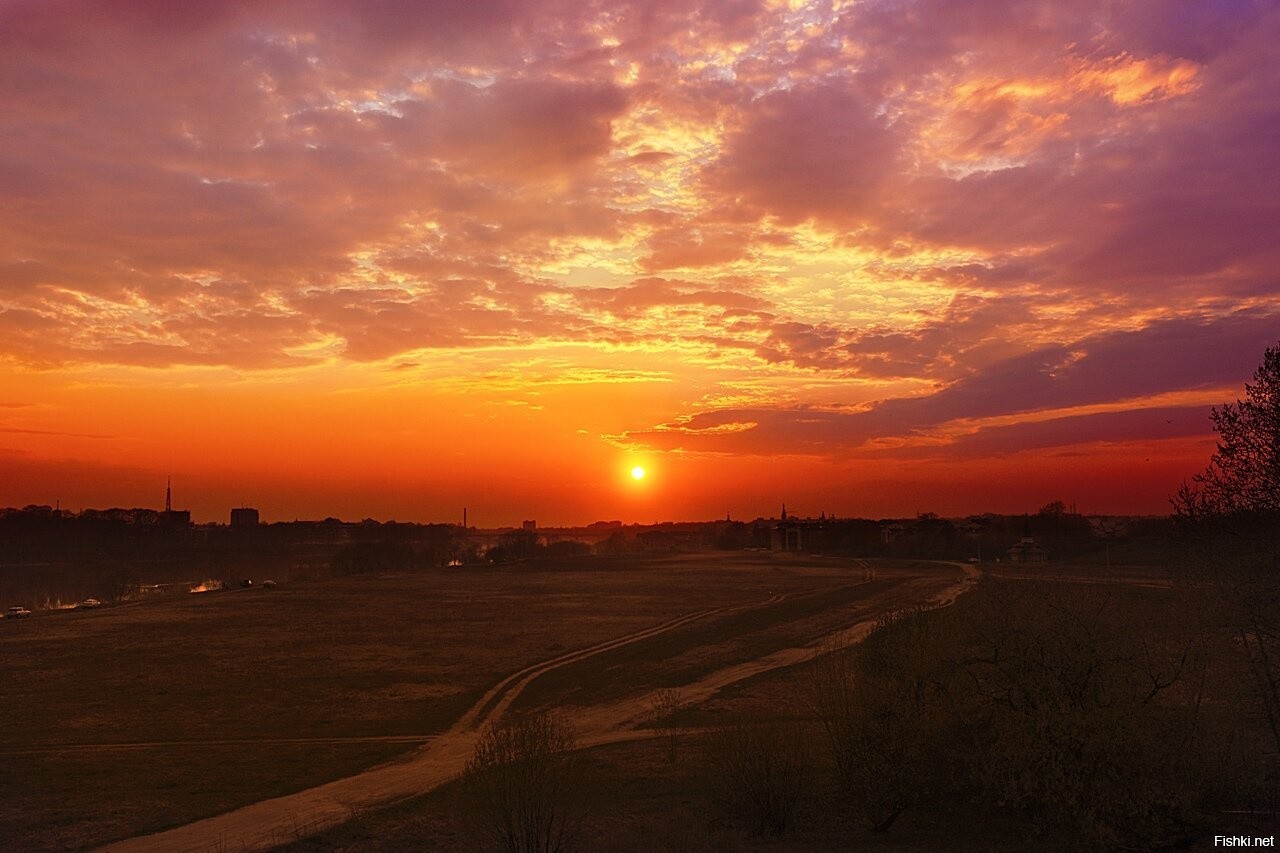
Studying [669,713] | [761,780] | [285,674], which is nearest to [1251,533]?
[761,780]

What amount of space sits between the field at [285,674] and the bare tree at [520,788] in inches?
378

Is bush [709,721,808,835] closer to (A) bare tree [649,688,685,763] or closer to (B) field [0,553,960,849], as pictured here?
(A) bare tree [649,688,685,763]

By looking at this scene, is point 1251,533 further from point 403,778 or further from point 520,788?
point 403,778

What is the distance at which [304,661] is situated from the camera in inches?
1903

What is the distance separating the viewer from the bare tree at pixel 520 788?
16672 millimetres

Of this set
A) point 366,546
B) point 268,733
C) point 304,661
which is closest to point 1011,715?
point 268,733

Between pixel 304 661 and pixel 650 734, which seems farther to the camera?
pixel 304 661

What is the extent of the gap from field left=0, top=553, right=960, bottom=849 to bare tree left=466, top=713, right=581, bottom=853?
9.60 m

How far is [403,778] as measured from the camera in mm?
25469

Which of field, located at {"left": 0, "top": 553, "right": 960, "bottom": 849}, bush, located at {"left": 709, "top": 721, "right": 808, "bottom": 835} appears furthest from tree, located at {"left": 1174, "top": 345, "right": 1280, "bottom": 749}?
field, located at {"left": 0, "top": 553, "right": 960, "bottom": 849}

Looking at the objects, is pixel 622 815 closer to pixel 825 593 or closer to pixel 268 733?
pixel 268 733

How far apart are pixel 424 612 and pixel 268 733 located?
1695 inches

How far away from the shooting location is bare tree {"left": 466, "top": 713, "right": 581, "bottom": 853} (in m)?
16.7

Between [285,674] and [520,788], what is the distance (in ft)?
105
